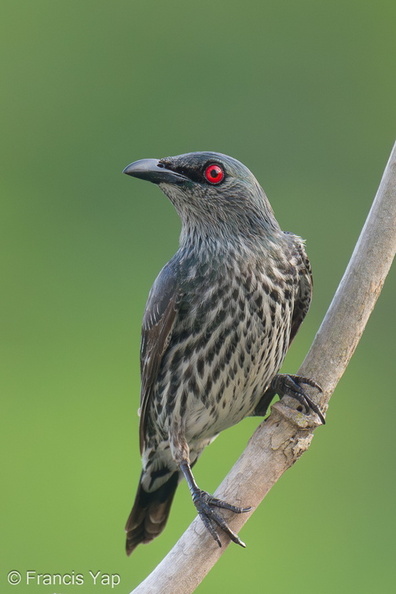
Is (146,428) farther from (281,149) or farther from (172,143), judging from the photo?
(281,149)

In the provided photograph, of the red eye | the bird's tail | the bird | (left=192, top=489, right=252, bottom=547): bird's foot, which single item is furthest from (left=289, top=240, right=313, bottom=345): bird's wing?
(left=192, top=489, right=252, bottom=547): bird's foot

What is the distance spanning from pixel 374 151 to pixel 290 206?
128 cm

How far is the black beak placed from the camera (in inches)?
178

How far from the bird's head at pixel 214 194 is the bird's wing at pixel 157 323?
10.0 inches

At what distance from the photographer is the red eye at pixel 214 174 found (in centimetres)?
466

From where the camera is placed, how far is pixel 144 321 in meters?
4.87

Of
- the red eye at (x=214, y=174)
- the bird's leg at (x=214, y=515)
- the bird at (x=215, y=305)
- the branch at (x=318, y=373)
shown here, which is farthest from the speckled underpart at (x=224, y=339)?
the bird's leg at (x=214, y=515)

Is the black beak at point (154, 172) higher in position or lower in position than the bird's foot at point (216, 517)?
higher

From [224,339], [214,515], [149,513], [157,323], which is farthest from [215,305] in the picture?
[149,513]

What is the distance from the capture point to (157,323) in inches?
187

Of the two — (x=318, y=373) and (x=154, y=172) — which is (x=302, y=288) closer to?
(x=318, y=373)

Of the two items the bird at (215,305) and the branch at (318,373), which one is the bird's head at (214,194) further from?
the branch at (318,373)

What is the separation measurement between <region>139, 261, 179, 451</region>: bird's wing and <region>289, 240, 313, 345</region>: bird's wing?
0.58 metres

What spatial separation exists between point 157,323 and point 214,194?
2.00 ft
